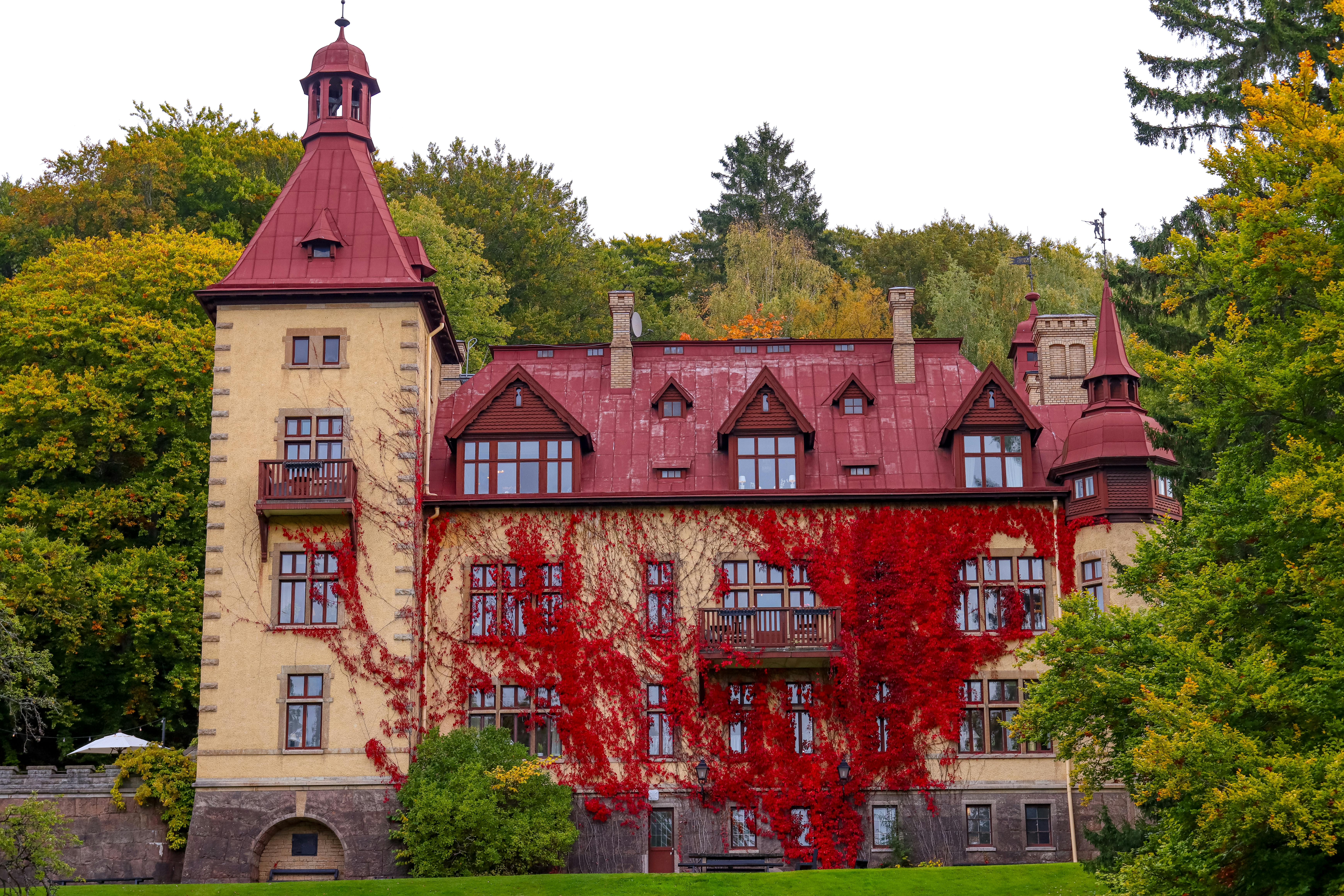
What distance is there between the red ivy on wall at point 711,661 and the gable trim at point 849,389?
3744 millimetres

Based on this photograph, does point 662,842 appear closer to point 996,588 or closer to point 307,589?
point 996,588

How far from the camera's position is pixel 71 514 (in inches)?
1791

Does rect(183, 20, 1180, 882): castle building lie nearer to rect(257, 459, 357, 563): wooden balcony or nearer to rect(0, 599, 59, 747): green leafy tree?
rect(257, 459, 357, 563): wooden balcony

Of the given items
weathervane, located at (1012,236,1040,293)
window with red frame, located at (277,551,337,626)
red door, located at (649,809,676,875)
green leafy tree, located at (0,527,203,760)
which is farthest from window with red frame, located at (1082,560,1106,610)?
weathervane, located at (1012,236,1040,293)

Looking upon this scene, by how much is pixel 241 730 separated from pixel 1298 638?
24.0 meters

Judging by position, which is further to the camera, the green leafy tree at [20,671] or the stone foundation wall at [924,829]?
the stone foundation wall at [924,829]

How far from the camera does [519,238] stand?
70.8 meters

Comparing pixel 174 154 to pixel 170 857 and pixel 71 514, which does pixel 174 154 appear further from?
pixel 170 857

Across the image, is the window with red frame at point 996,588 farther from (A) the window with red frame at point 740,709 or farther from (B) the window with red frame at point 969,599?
(A) the window with red frame at point 740,709

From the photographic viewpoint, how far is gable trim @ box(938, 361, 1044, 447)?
40031 mm

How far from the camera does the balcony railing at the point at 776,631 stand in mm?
37625

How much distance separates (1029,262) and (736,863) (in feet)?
131

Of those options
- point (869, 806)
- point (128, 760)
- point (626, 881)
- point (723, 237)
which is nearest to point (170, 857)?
point (128, 760)

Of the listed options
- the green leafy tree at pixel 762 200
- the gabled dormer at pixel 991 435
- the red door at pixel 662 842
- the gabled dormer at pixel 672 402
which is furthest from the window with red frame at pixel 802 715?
the green leafy tree at pixel 762 200
